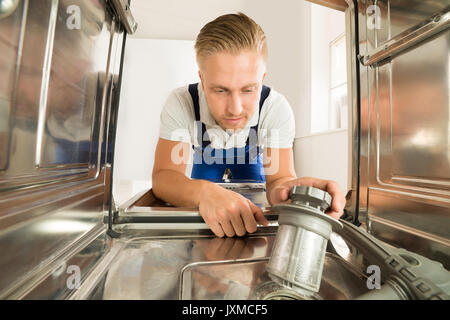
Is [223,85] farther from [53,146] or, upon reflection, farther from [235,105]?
[53,146]

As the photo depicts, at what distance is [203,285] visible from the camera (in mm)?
349

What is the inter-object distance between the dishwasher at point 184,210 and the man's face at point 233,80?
9.6 inches

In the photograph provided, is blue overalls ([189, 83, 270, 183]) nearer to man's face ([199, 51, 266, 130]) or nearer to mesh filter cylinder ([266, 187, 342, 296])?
man's face ([199, 51, 266, 130])

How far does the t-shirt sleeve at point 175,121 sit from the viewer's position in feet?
3.05

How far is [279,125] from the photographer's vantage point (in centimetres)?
104

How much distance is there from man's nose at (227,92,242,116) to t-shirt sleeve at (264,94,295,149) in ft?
1.00

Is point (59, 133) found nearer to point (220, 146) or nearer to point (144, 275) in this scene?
point (144, 275)

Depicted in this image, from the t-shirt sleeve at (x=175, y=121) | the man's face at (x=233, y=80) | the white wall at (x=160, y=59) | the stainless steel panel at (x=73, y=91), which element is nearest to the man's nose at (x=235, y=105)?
the man's face at (x=233, y=80)

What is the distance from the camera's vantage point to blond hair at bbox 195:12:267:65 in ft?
2.37

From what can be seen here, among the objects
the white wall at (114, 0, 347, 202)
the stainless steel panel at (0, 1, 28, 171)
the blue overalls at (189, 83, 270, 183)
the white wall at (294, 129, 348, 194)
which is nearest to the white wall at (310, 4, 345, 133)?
the white wall at (294, 129, 348, 194)

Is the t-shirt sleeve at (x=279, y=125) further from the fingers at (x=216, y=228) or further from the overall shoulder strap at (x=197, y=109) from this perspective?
the fingers at (x=216, y=228)

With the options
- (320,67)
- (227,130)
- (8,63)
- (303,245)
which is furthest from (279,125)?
(320,67)

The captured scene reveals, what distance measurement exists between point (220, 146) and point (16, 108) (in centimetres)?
90

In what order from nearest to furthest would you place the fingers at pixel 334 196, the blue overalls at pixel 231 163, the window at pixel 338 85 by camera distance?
the fingers at pixel 334 196, the blue overalls at pixel 231 163, the window at pixel 338 85
